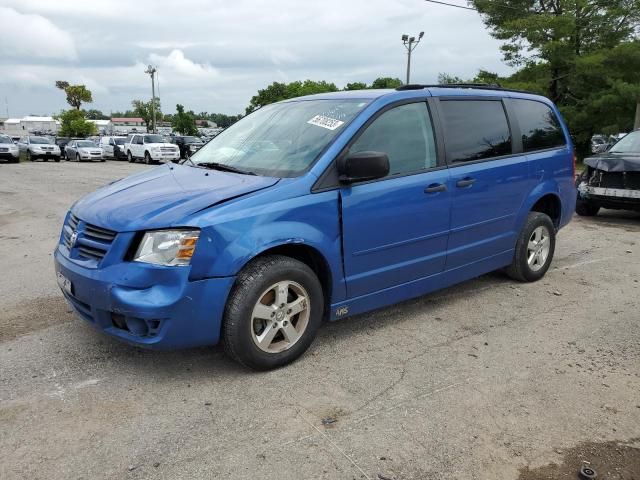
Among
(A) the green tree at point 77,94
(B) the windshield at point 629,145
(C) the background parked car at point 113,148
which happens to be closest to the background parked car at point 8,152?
(C) the background parked car at point 113,148

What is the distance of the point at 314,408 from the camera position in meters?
3.09

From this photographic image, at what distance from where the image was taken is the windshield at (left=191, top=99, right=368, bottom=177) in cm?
381

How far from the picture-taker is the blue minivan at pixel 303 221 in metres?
3.18

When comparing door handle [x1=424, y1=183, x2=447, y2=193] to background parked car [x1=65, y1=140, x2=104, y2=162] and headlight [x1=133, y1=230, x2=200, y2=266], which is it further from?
background parked car [x1=65, y1=140, x2=104, y2=162]

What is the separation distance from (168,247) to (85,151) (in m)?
32.9

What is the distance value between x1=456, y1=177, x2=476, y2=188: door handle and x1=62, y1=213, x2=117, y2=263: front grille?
259 centimetres

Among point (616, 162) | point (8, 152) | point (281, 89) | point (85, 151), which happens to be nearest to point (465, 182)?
point (616, 162)

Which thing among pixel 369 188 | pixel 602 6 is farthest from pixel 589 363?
A: pixel 602 6

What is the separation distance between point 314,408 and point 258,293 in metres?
0.74

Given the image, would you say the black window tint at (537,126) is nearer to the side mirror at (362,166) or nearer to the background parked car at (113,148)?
the side mirror at (362,166)

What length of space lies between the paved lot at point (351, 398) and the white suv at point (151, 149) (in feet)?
84.9

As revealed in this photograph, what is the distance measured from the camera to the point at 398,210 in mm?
3941

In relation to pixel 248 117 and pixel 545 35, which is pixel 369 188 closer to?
pixel 248 117

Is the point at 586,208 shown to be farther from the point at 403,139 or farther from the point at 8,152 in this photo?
the point at 8,152
